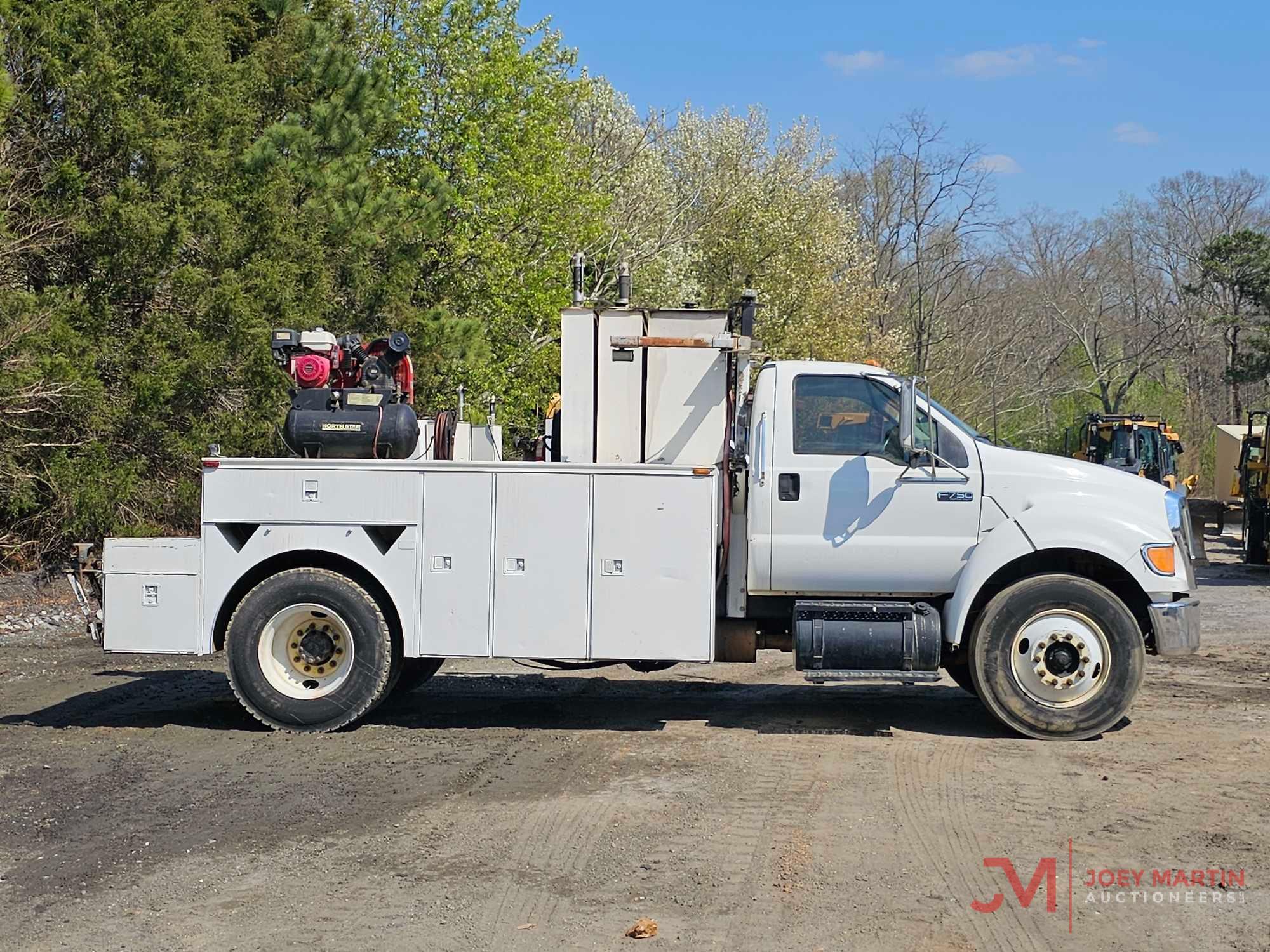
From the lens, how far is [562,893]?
5934 mm

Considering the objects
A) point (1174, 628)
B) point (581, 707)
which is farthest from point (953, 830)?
point (581, 707)

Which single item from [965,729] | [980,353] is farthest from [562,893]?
[980,353]

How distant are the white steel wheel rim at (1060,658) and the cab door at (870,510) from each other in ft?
2.06

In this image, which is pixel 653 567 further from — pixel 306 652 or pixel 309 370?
pixel 309 370

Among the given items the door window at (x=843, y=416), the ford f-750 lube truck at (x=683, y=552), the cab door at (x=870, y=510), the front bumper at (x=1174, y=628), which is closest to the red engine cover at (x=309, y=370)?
the ford f-750 lube truck at (x=683, y=552)

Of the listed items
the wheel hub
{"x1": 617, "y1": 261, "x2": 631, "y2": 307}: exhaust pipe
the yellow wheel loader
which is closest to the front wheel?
{"x1": 617, "y1": 261, "x2": 631, "y2": 307}: exhaust pipe

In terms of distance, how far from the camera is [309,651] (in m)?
9.20

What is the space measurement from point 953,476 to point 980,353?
54785 millimetres

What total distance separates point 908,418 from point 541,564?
266cm

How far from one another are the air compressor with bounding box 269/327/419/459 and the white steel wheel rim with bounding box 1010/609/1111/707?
14.7 ft

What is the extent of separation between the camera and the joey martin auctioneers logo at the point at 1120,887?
585cm

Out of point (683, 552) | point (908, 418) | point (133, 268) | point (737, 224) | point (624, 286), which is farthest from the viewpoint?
point (737, 224)

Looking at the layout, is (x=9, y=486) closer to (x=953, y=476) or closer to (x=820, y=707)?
(x=820, y=707)

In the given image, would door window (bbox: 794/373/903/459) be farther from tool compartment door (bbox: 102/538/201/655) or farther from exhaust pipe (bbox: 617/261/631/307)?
tool compartment door (bbox: 102/538/201/655)
